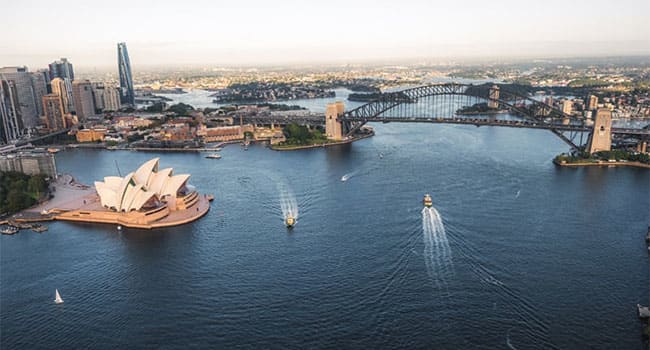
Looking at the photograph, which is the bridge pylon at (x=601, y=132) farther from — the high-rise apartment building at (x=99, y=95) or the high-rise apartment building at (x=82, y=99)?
the high-rise apartment building at (x=99, y=95)

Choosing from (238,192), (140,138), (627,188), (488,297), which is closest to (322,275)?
(488,297)

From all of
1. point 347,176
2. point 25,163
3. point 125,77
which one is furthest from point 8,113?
point 125,77

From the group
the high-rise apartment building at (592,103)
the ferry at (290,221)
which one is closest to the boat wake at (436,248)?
the ferry at (290,221)

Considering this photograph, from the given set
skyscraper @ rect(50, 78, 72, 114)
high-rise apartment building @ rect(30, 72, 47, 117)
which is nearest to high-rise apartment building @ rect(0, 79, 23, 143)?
skyscraper @ rect(50, 78, 72, 114)

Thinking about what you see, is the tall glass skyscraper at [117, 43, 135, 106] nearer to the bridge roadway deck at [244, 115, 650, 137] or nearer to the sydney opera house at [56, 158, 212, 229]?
the bridge roadway deck at [244, 115, 650, 137]

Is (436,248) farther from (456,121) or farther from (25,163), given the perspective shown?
(456,121)
